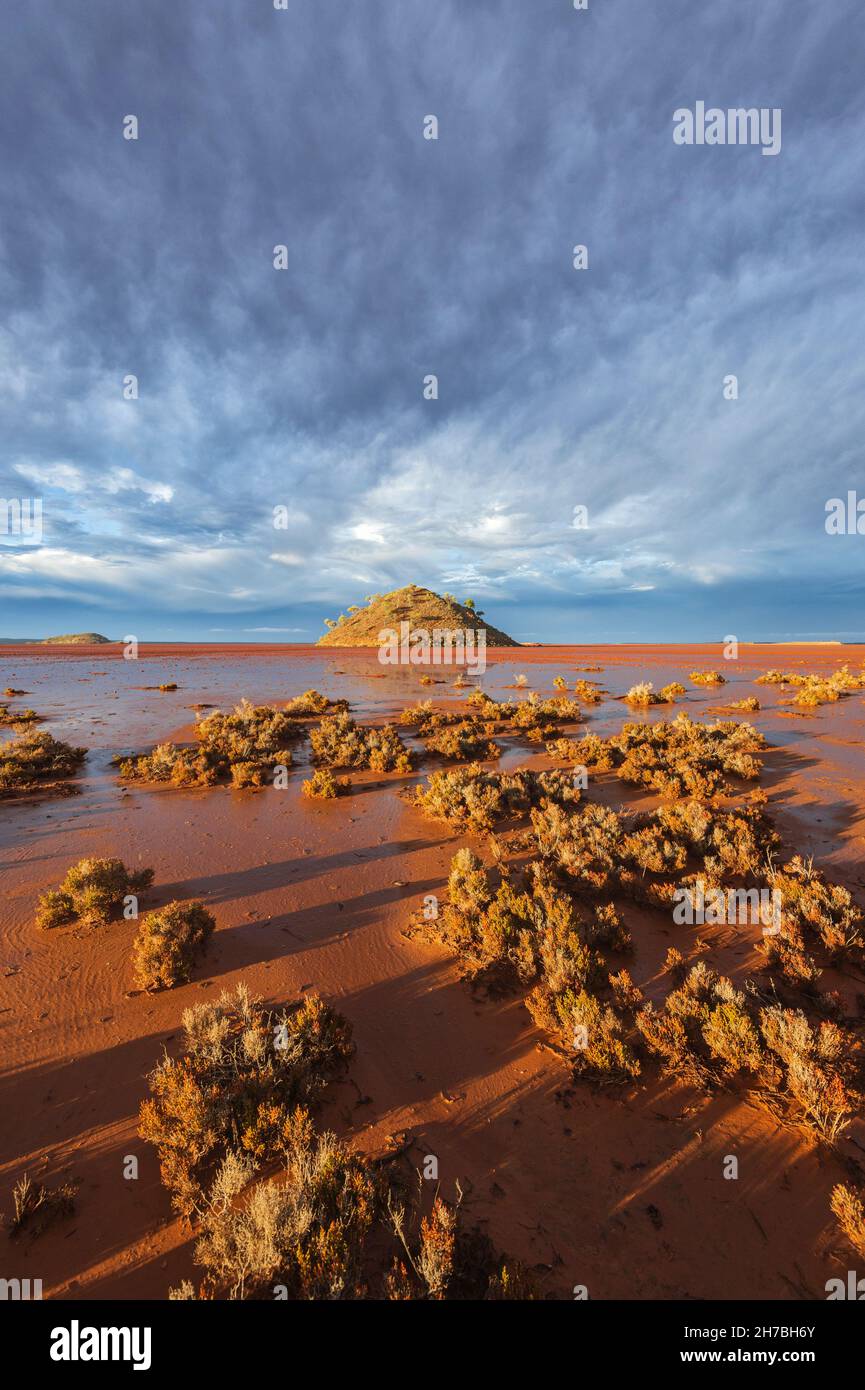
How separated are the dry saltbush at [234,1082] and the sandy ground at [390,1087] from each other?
0.23 m

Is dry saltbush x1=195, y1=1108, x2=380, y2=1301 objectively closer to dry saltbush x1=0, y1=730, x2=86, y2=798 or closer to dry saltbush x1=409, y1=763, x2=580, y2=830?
dry saltbush x1=409, y1=763, x2=580, y2=830

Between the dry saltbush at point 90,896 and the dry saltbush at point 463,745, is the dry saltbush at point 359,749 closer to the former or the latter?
the dry saltbush at point 463,745

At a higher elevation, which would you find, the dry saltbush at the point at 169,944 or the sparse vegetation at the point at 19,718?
the sparse vegetation at the point at 19,718

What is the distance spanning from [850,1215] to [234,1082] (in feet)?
15.2

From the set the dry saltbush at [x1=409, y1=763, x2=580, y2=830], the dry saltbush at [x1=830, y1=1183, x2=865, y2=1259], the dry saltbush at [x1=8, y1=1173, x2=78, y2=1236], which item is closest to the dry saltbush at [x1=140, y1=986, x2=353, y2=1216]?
the dry saltbush at [x1=8, y1=1173, x2=78, y2=1236]

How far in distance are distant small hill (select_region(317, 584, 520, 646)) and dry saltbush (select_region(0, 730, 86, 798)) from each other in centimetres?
6679

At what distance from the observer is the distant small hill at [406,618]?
84500 mm

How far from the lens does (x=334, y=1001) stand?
222 inches

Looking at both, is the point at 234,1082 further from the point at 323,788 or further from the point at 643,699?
the point at 643,699

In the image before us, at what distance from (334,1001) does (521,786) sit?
22.2 ft

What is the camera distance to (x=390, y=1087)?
14.8 ft

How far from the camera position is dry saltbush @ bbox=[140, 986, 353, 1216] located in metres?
3.72

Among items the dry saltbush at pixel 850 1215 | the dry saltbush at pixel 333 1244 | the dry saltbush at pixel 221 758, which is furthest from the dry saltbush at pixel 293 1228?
the dry saltbush at pixel 221 758
